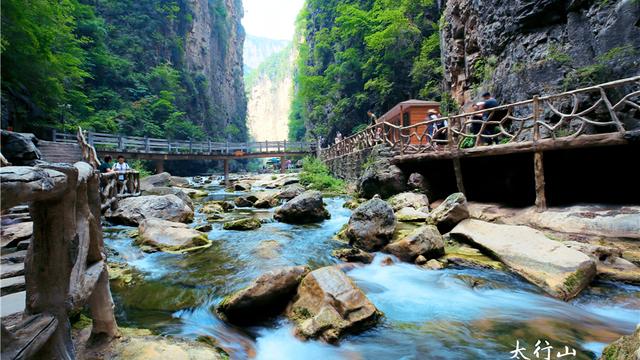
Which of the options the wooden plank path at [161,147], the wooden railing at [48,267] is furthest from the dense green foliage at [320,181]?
the wooden railing at [48,267]

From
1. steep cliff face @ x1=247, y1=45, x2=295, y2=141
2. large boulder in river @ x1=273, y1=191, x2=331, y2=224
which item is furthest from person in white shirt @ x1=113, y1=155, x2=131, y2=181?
steep cliff face @ x1=247, y1=45, x2=295, y2=141

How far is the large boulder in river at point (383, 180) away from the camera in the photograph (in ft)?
38.7

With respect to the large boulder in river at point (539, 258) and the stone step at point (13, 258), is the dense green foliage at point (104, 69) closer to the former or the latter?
the stone step at point (13, 258)

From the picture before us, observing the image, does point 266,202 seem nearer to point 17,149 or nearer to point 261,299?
point 17,149

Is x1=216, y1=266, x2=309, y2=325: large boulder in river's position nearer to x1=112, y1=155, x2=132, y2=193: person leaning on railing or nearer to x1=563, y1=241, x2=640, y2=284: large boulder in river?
x1=563, y1=241, x2=640, y2=284: large boulder in river

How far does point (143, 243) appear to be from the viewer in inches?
276

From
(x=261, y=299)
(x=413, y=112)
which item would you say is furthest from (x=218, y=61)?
(x=261, y=299)

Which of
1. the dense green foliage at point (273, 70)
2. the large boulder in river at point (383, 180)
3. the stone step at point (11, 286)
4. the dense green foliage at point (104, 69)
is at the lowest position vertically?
the stone step at point (11, 286)

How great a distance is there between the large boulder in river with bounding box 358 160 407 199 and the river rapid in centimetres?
570

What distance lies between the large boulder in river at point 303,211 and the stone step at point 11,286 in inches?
273

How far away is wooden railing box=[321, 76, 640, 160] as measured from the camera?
6695 millimetres

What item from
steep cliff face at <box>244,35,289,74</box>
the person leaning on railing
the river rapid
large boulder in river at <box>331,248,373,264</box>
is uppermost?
steep cliff face at <box>244,35,289,74</box>

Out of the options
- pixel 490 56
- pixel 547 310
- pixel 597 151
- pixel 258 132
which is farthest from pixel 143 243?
pixel 258 132

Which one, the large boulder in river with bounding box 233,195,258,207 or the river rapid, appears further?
the large boulder in river with bounding box 233,195,258,207
